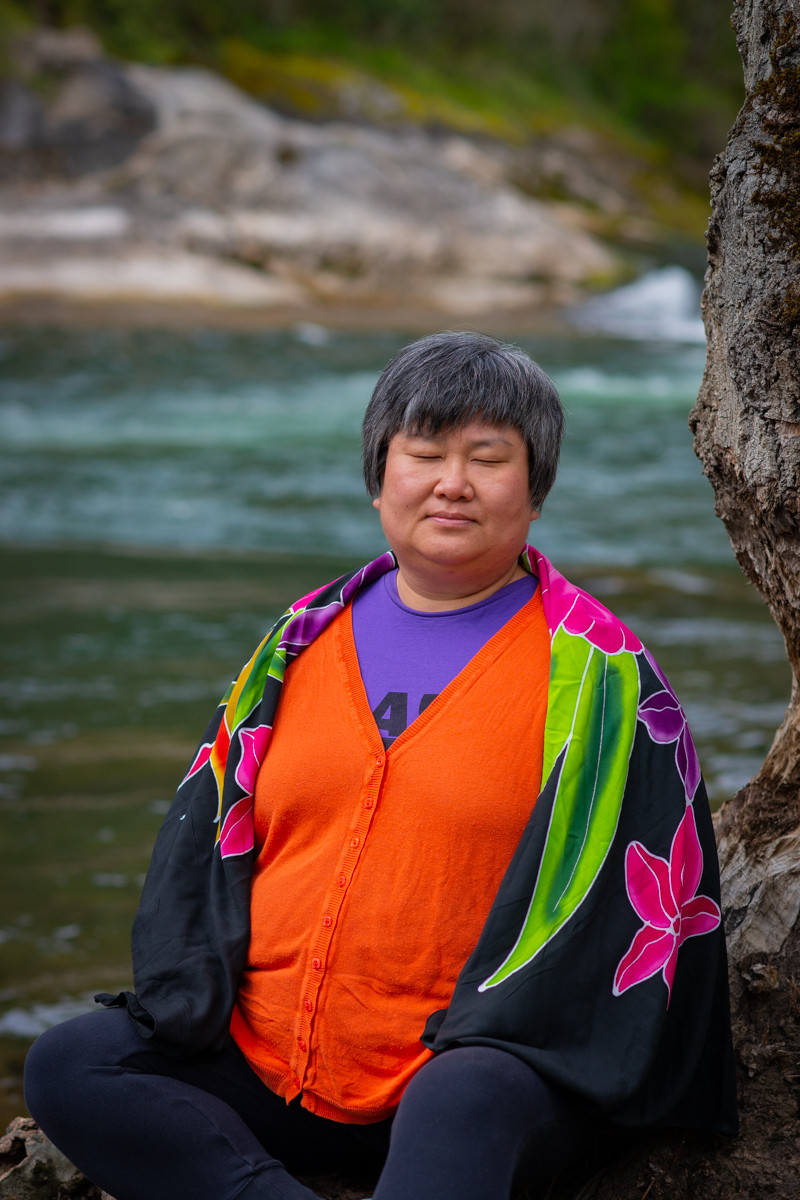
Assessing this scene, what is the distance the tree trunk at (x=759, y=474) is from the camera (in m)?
1.96

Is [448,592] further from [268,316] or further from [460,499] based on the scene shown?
[268,316]

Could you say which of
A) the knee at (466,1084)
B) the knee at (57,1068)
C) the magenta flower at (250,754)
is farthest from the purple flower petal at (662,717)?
the knee at (57,1068)

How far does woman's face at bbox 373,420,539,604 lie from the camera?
198cm

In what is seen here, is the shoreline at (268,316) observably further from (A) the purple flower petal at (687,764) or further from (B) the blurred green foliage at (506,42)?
(A) the purple flower petal at (687,764)

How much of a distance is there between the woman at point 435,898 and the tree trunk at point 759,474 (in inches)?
4.5

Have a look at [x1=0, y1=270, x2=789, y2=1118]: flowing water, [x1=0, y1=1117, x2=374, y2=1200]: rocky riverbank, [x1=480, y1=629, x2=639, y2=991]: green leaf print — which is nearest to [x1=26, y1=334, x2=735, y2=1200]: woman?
[x1=480, y1=629, x2=639, y2=991]: green leaf print

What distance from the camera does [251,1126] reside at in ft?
6.20

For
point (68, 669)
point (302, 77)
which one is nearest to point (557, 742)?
point (68, 669)

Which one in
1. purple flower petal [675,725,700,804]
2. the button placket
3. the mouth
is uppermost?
the mouth

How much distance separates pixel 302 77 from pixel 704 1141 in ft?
88.7

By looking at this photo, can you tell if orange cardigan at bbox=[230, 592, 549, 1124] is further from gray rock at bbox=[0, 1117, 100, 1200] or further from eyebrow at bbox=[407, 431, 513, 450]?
gray rock at bbox=[0, 1117, 100, 1200]

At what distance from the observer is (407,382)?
2.03 meters

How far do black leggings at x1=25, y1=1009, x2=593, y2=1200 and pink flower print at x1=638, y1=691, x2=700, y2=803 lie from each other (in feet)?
1.61

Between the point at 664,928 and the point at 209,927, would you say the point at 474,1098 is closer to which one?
the point at 664,928
